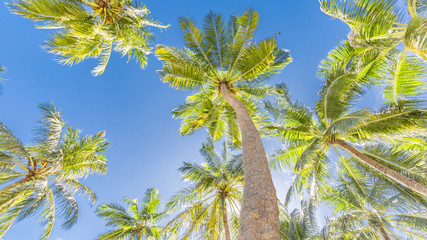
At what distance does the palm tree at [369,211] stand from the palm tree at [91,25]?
10950mm

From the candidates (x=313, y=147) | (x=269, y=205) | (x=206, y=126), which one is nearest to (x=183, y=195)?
(x=206, y=126)

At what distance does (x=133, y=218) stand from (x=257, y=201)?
12.6 m

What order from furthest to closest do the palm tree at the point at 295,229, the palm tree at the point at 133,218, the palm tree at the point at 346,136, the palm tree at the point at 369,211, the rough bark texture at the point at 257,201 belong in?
the palm tree at the point at 133,218 < the palm tree at the point at 295,229 < the palm tree at the point at 369,211 < the palm tree at the point at 346,136 < the rough bark texture at the point at 257,201

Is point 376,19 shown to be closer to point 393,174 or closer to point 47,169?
point 393,174

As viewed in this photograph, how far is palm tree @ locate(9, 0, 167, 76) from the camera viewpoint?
8026mm

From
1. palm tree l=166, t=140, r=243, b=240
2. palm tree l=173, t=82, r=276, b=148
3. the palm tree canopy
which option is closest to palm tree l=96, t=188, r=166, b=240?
palm tree l=166, t=140, r=243, b=240

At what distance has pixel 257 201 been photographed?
300 cm

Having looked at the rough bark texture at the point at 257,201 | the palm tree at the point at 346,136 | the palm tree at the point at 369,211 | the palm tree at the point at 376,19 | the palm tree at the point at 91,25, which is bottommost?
the rough bark texture at the point at 257,201

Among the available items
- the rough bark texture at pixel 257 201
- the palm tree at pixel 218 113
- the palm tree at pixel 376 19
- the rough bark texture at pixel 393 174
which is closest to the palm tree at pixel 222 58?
the palm tree at pixel 218 113

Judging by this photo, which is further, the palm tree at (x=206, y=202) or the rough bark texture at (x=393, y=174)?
→ the palm tree at (x=206, y=202)

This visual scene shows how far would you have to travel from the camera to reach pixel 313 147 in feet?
25.8

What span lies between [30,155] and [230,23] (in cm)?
918

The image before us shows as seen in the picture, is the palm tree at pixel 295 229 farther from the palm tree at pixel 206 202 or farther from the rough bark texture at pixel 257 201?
the rough bark texture at pixel 257 201

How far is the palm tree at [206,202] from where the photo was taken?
9.34 metres
